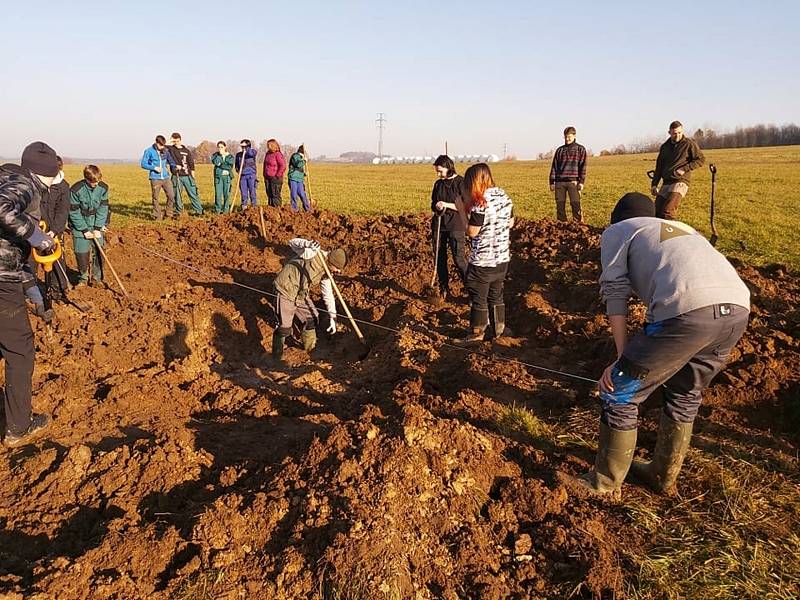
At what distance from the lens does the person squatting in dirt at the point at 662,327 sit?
2830 millimetres

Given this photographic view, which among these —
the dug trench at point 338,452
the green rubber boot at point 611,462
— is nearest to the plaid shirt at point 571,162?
the dug trench at point 338,452

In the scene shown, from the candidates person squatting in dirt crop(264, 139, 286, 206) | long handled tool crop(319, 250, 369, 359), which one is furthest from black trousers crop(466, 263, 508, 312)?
person squatting in dirt crop(264, 139, 286, 206)

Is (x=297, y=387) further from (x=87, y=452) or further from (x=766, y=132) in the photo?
(x=766, y=132)

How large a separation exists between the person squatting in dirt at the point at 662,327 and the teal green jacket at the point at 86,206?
755cm

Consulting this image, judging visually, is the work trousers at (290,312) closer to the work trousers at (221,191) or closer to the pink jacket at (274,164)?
the pink jacket at (274,164)

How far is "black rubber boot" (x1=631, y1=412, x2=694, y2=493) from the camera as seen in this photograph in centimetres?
324

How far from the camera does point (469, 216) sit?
5.61 meters

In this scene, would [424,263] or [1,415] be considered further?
[424,263]

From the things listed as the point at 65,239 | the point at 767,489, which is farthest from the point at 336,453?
the point at 65,239

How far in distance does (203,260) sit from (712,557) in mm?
8989

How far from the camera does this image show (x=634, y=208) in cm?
327

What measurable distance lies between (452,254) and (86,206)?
213 inches

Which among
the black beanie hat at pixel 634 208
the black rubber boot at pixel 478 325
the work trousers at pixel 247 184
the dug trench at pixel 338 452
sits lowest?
the dug trench at pixel 338 452

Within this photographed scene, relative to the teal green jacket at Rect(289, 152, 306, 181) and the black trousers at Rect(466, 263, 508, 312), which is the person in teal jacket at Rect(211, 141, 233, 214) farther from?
the black trousers at Rect(466, 263, 508, 312)
